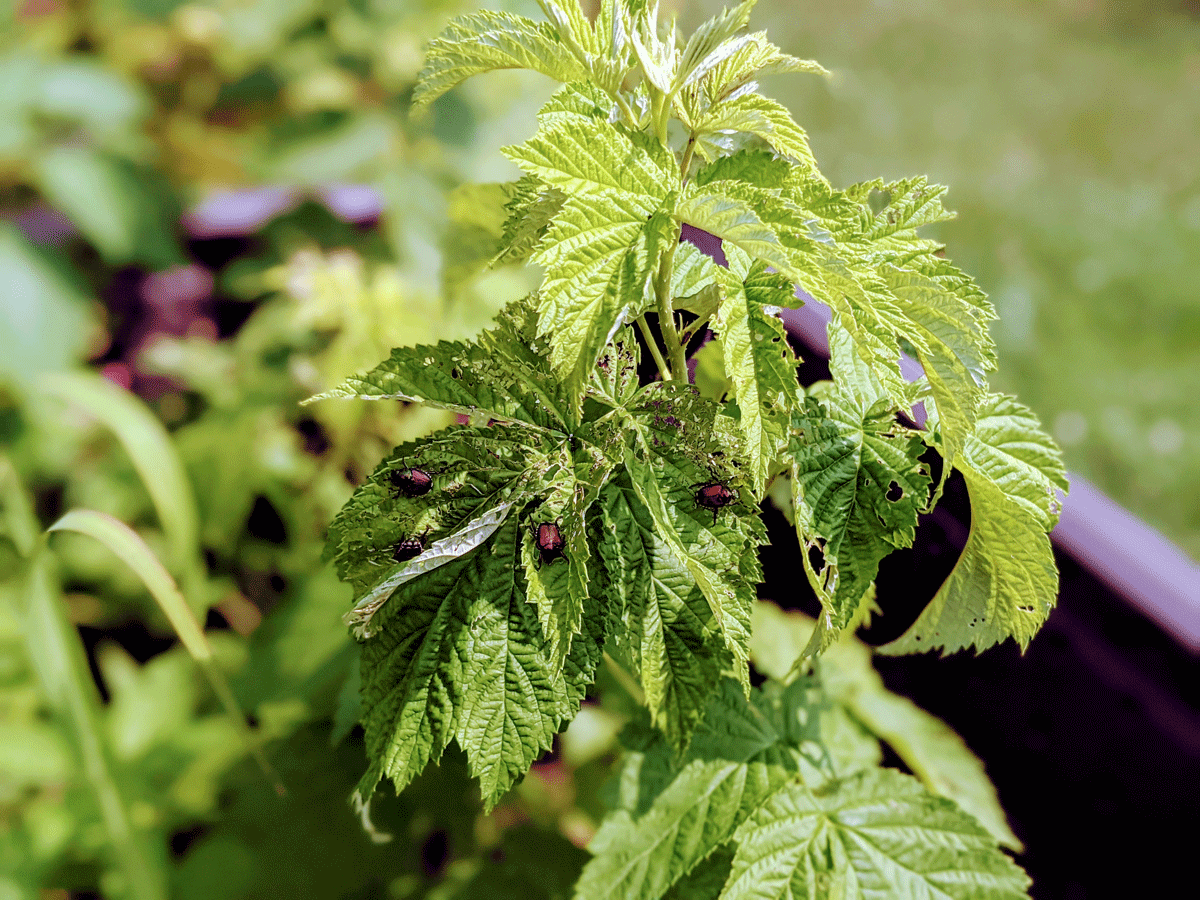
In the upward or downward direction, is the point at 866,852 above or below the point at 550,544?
below

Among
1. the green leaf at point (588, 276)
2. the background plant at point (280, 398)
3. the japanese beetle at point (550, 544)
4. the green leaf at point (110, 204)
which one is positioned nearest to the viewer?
the green leaf at point (588, 276)

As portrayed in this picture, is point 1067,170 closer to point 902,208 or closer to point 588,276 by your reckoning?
point 902,208

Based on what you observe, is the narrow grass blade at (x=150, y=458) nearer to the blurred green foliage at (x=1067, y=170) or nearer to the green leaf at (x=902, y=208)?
the green leaf at (x=902, y=208)

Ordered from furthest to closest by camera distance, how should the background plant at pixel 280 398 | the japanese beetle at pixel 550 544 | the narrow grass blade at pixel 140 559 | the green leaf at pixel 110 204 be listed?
the green leaf at pixel 110 204 → the background plant at pixel 280 398 → the narrow grass blade at pixel 140 559 → the japanese beetle at pixel 550 544

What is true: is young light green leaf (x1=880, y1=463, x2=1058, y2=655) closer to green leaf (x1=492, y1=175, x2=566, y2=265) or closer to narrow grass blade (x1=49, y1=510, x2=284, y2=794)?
green leaf (x1=492, y1=175, x2=566, y2=265)

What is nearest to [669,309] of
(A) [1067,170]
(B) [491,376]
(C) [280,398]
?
(B) [491,376]

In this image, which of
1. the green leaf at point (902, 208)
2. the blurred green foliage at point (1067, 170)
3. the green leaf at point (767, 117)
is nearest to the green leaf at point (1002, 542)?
the green leaf at point (902, 208)

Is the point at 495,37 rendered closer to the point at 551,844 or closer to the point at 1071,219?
the point at 551,844

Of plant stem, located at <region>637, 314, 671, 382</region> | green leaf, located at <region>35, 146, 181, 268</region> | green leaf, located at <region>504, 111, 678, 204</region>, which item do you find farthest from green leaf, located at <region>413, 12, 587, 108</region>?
green leaf, located at <region>35, 146, 181, 268</region>

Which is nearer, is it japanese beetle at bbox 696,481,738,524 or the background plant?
japanese beetle at bbox 696,481,738,524
